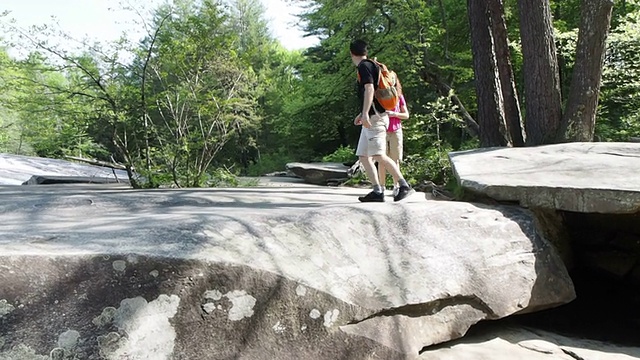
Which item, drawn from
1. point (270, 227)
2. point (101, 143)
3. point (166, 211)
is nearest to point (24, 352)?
point (270, 227)

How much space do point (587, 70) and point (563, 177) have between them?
10.4ft

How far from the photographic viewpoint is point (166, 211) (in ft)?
12.3

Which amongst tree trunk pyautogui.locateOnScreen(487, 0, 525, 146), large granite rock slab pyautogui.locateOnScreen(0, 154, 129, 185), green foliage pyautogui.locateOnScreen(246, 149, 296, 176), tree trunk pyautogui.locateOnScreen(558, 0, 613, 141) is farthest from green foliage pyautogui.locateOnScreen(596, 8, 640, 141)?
green foliage pyautogui.locateOnScreen(246, 149, 296, 176)

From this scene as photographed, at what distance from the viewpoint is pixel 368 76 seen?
4406 mm

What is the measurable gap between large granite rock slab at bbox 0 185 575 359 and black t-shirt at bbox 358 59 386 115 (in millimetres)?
1043

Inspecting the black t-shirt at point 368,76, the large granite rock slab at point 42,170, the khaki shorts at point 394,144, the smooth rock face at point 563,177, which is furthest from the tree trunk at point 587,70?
the large granite rock slab at point 42,170

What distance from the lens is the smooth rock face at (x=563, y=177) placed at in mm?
3969

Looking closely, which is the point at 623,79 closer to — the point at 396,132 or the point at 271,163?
the point at 396,132

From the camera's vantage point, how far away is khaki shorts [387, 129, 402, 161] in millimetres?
5207

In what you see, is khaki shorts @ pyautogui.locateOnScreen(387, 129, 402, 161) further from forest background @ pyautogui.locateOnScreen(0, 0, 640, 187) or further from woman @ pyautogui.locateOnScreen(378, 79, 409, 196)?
forest background @ pyautogui.locateOnScreen(0, 0, 640, 187)

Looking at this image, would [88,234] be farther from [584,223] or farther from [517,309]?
[584,223]

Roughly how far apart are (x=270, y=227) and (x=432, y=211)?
146cm

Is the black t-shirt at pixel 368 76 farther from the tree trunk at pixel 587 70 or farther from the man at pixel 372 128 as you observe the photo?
the tree trunk at pixel 587 70

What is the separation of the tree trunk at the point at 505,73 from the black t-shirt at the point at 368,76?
3928 mm
